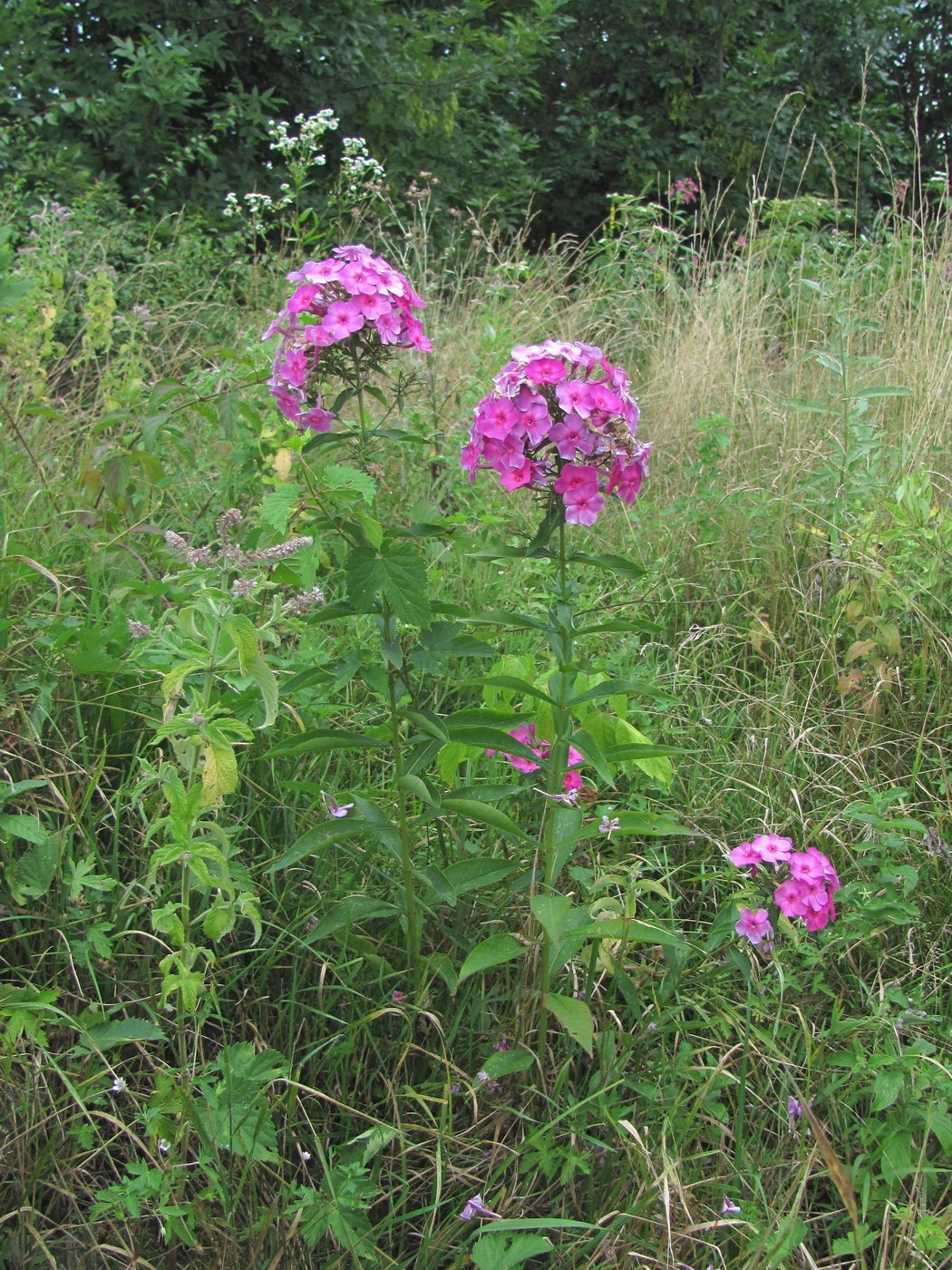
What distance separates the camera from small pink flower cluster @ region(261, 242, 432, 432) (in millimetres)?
1479

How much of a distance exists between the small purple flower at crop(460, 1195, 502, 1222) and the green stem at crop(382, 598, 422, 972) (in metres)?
0.35

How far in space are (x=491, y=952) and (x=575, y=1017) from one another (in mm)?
147

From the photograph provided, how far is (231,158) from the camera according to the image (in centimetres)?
727

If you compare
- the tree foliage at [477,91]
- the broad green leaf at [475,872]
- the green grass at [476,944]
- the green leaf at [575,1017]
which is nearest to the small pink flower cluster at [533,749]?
the green grass at [476,944]

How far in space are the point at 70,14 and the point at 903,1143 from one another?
777 cm

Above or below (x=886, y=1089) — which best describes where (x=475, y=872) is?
above

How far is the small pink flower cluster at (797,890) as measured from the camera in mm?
1690

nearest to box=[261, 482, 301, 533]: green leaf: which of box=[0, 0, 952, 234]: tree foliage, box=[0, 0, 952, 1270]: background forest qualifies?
box=[0, 0, 952, 1270]: background forest

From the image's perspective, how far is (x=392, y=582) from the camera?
147 cm

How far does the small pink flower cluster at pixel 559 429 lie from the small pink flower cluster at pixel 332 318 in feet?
0.51

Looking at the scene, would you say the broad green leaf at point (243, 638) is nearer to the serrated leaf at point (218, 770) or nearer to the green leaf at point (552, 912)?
the serrated leaf at point (218, 770)

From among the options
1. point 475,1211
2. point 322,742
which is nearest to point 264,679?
point 322,742

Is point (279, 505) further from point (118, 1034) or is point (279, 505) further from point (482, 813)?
point (118, 1034)

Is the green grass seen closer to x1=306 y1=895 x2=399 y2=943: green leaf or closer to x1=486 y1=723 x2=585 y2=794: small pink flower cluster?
x1=306 y1=895 x2=399 y2=943: green leaf
